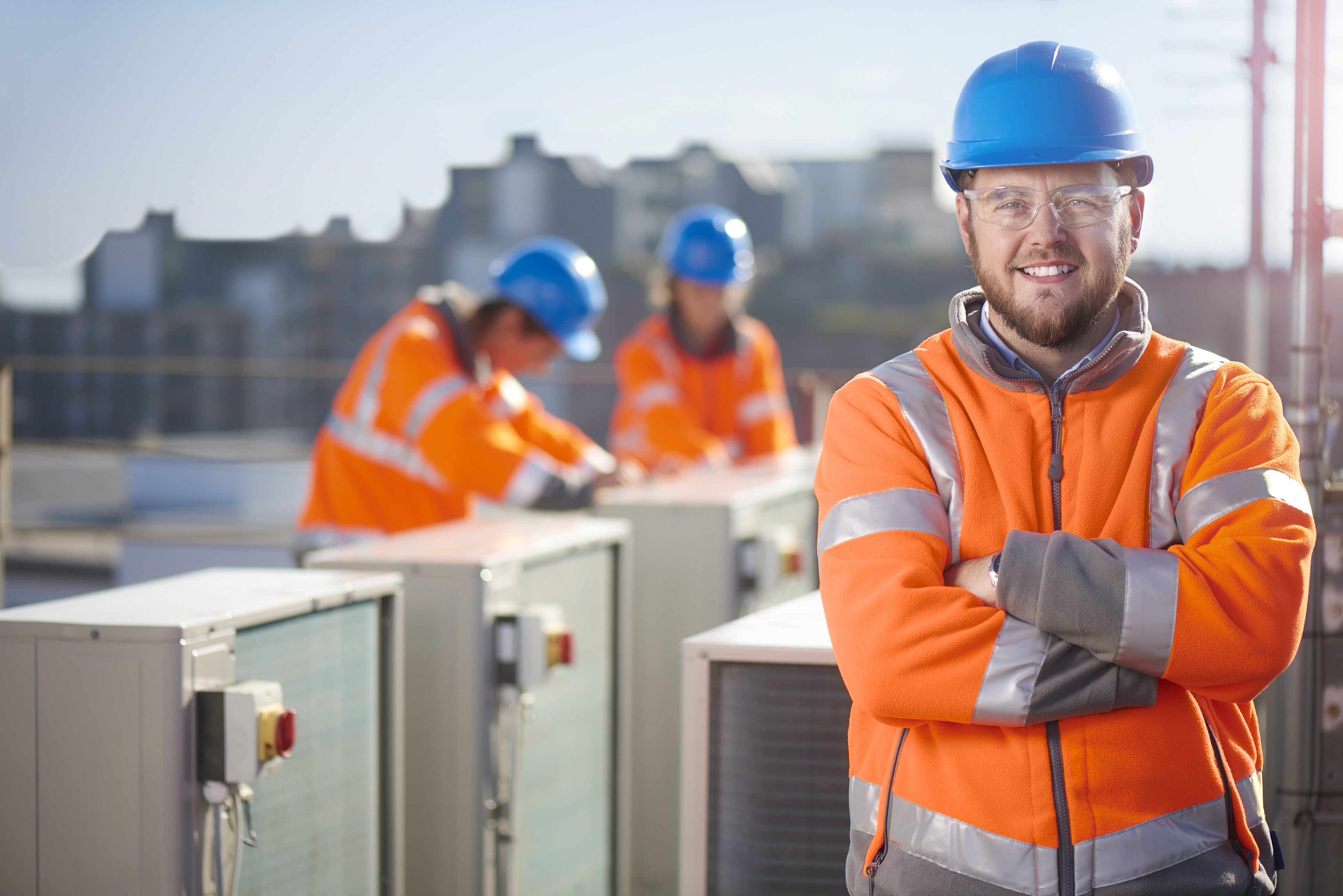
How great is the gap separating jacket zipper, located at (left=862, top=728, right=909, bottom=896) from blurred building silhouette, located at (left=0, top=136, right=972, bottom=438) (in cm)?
2964

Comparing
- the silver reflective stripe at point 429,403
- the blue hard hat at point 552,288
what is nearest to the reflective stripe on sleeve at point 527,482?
the silver reflective stripe at point 429,403

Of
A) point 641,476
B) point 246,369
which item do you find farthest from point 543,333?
point 246,369

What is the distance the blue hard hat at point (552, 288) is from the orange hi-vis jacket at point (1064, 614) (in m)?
2.97

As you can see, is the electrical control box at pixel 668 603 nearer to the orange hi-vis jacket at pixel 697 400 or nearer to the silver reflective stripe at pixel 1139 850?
the orange hi-vis jacket at pixel 697 400

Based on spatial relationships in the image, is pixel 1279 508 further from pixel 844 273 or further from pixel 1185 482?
pixel 844 273

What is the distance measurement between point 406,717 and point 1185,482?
186 cm

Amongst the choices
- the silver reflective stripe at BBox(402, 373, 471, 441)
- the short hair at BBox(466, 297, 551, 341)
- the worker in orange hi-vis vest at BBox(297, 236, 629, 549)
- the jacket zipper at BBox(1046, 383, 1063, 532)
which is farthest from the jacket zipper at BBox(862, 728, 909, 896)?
the short hair at BBox(466, 297, 551, 341)

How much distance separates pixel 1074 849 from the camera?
5.57ft

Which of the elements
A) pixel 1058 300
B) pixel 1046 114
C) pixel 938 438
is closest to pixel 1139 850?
pixel 938 438

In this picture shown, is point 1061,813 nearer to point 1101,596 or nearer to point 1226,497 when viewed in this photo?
point 1101,596

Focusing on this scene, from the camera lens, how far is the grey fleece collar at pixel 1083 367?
1.85 meters

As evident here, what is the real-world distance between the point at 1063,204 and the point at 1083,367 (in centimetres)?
24

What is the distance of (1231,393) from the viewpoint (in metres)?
1.90

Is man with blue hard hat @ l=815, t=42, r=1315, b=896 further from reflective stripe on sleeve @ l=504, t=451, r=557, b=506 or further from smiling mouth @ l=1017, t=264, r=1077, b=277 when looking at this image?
reflective stripe on sleeve @ l=504, t=451, r=557, b=506
